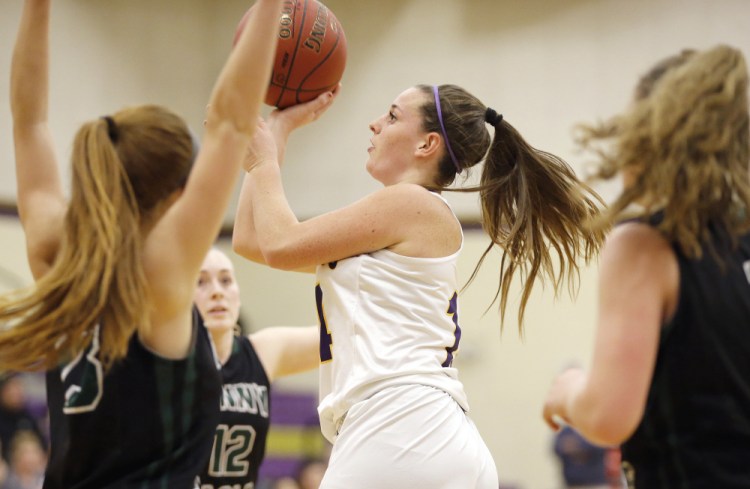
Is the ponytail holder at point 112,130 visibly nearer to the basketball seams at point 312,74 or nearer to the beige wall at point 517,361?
the basketball seams at point 312,74

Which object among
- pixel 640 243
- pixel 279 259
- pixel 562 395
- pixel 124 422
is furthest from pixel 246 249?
pixel 640 243

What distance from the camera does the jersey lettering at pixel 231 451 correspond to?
4098 millimetres

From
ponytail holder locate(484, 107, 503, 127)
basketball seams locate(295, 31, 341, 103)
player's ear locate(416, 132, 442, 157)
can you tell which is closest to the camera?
player's ear locate(416, 132, 442, 157)

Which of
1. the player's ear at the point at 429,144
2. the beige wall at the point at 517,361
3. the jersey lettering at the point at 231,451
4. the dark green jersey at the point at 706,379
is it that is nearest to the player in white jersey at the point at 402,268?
the player's ear at the point at 429,144

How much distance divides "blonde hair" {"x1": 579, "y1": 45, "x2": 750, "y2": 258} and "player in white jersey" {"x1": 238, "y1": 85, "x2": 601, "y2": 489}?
41.8 inches

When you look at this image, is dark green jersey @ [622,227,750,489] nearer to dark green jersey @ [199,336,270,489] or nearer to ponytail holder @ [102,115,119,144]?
ponytail holder @ [102,115,119,144]

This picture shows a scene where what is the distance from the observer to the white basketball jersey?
3109 mm

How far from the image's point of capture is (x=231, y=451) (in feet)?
13.6

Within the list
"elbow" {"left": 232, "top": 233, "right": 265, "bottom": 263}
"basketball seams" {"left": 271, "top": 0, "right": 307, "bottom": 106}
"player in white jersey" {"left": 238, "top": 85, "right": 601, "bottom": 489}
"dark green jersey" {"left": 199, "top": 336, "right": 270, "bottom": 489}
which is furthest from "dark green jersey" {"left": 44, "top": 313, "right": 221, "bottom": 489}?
"dark green jersey" {"left": 199, "top": 336, "right": 270, "bottom": 489}

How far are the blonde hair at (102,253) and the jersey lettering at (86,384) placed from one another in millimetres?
26

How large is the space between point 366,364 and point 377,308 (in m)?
0.19

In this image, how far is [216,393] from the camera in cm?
242

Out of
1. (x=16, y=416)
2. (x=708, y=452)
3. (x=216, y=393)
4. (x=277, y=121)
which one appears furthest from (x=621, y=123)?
(x=16, y=416)

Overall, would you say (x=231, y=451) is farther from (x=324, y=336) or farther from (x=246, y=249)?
(x=324, y=336)
